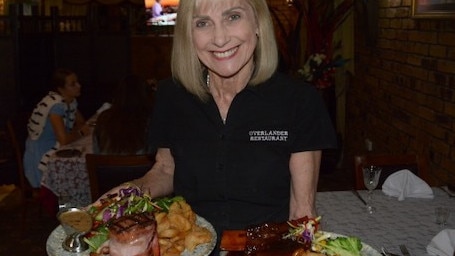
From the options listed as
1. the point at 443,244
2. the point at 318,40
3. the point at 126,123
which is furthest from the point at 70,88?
the point at 443,244

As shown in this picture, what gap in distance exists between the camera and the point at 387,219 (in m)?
2.38

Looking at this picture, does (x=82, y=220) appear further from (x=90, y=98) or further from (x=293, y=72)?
(x=90, y=98)

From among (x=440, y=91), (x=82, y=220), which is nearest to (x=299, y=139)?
(x=82, y=220)

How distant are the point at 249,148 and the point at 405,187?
1267 millimetres

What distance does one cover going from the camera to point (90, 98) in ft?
27.5

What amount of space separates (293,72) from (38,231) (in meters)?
3.07

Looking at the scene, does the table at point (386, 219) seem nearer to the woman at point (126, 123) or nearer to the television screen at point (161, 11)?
the woman at point (126, 123)

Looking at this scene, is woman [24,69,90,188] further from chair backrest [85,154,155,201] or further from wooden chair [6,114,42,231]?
chair backrest [85,154,155,201]

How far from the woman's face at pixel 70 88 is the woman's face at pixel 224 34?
3287 millimetres

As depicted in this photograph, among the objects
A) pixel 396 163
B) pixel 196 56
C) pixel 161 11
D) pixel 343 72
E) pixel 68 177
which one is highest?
pixel 161 11

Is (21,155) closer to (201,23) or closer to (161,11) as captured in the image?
(201,23)

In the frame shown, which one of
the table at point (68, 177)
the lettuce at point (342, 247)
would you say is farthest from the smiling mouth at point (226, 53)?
the table at point (68, 177)

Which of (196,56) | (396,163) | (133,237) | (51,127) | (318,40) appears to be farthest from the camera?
(318,40)

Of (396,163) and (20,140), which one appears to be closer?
(396,163)
